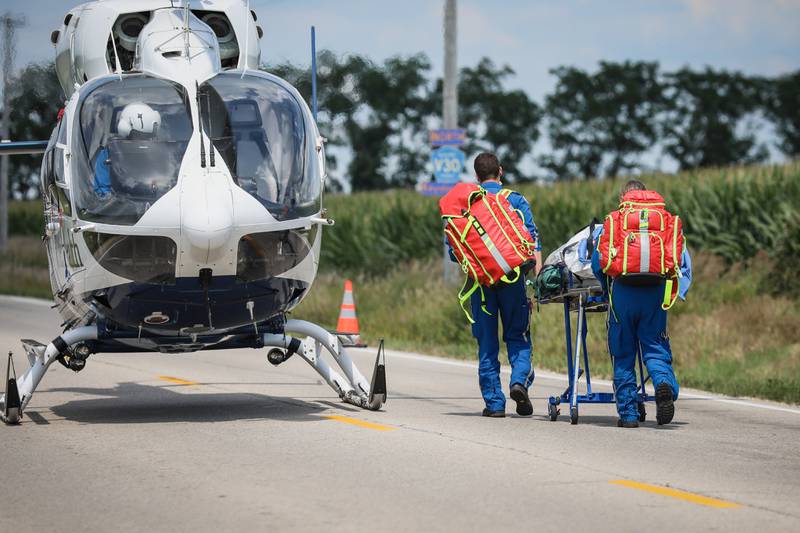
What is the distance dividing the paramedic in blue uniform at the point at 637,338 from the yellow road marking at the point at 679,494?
2.58 metres

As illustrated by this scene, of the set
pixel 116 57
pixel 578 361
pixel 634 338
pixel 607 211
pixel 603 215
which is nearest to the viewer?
pixel 634 338

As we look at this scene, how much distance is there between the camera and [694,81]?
9006cm

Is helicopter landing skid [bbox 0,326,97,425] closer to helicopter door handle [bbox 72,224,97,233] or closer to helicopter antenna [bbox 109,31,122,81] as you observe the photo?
helicopter door handle [bbox 72,224,97,233]

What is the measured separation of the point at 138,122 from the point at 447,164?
13547 millimetres

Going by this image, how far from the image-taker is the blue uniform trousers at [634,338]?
1088cm

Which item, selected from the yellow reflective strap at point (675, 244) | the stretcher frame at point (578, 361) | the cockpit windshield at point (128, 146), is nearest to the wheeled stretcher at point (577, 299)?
the stretcher frame at point (578, 361)

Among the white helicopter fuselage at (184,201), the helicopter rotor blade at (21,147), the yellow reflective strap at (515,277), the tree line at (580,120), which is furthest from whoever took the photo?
the tree line at (580,120)

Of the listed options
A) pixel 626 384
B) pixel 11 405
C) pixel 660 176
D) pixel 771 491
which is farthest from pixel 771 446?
pixel 660 176

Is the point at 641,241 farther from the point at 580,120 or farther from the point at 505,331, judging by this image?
the point at 580,120

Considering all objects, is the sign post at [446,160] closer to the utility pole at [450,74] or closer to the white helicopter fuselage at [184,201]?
the utility pole at [450,74]

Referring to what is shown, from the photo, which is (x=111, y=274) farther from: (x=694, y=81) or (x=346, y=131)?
(x=694, y=81)

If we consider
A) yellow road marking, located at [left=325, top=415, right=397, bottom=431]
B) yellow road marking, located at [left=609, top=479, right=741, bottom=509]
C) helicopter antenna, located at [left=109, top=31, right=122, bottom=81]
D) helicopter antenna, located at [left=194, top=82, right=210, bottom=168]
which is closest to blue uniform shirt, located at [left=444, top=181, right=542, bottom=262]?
yellow road marking, located at [left=325, top=415, right=397, bottom=431]

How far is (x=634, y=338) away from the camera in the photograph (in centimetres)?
1108

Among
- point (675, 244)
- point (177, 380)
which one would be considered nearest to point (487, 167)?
point (675, 244)
